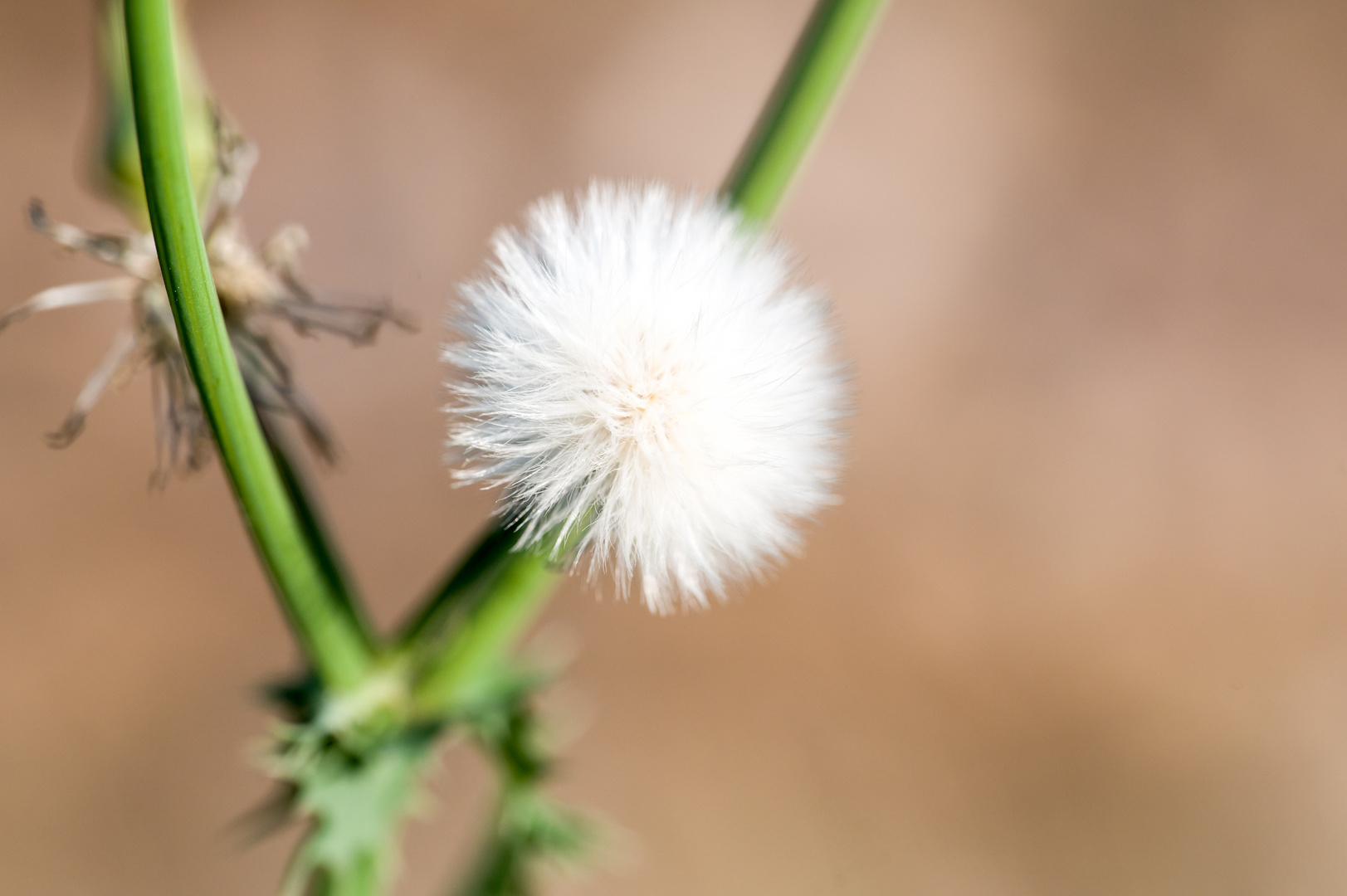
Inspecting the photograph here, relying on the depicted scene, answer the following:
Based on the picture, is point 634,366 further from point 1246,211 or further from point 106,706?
point 1246,211

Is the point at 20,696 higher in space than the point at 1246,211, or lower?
lower

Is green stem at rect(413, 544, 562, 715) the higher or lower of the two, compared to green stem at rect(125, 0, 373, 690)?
lower

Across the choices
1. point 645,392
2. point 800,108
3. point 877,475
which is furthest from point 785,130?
point 877,475

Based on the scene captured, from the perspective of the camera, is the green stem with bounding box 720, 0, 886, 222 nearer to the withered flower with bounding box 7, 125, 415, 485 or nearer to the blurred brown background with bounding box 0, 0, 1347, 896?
the withered flower with bounding box 7, 125, 415, 485

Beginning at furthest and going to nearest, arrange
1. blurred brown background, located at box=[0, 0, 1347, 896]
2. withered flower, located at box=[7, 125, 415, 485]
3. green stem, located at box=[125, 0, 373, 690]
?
blurred brown background, located at box=[0, 0, 1347, 896]
withered flower, located at box=[7, 125, 415, 485]
green stem, located at box=[125, 0, 373, 690]

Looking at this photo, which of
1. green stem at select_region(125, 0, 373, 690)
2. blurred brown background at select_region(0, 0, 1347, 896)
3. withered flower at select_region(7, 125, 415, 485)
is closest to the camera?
green stem at select_region(125, 0, 373, 690)

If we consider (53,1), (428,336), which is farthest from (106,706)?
(53,1)

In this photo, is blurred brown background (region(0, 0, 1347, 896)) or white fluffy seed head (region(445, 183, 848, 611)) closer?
white fluffy seed head (region(445, 183, 848, 611))

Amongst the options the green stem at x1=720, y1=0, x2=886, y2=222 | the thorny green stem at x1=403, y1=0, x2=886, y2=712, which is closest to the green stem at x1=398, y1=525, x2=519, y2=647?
the thorny green stem at x1=403, y1=0, x2=886, y2=712
